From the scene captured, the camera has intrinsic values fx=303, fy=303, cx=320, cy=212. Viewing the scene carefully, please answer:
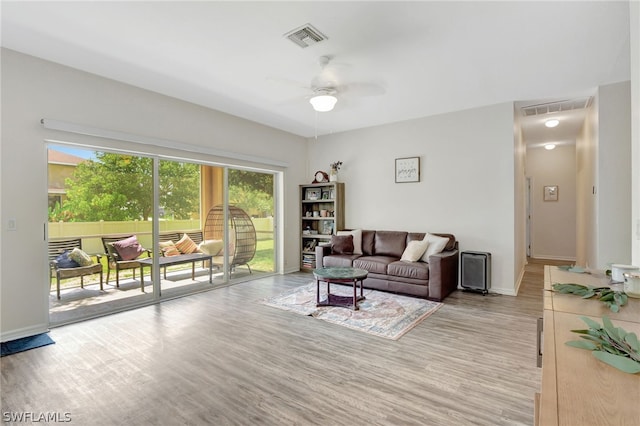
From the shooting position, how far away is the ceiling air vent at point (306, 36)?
8.83ft

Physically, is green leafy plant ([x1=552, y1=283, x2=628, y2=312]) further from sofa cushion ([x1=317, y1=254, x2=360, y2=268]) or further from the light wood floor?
sofa cushion ([x1=317, y1=254, x2=360, y2=268])

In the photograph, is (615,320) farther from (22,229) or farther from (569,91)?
(22,229)

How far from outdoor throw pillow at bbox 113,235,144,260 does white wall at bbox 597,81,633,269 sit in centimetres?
618

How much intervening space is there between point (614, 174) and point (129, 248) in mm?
6456

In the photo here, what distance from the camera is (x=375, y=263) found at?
15.7ft

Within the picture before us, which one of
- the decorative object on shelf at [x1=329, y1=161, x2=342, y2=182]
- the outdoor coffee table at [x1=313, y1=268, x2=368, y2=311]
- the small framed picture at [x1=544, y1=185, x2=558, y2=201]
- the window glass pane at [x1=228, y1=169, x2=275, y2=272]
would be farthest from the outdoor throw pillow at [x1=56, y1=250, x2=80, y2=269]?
the small framed picture at [x1=544, y1=185, x2=558, y2=201]

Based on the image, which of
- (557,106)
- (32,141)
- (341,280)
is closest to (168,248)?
(32,141)

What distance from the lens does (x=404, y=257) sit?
15.8 ft

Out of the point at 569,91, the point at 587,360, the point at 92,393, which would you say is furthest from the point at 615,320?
the point at 569,91

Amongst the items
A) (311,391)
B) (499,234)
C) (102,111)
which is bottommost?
(311,391)

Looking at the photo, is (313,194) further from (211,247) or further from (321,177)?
(211,247)

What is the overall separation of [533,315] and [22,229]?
582cm

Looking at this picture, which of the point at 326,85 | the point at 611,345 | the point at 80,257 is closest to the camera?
the point at 611,345

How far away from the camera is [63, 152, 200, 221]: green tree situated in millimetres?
3682
